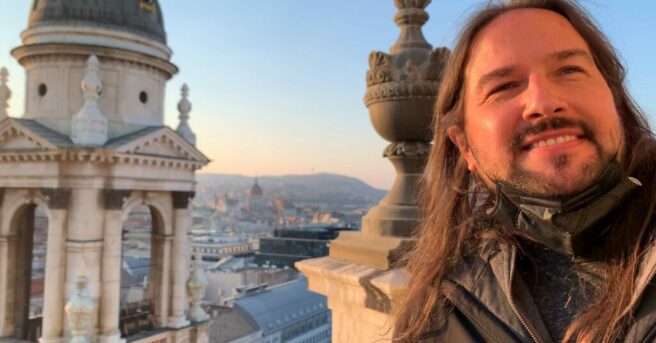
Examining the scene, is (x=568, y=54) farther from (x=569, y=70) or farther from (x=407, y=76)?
(x=407, y=76)

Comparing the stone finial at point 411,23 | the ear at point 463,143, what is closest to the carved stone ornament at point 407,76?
the stone finial at point 411,23

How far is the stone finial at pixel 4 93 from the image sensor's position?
16.8 meters

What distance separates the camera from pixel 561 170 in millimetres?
1790

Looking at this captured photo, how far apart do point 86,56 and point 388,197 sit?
13958 millimetres

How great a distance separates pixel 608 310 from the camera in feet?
5.60

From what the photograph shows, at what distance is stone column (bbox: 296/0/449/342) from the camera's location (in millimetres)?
3525

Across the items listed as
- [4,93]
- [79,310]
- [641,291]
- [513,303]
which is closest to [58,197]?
[79,310]

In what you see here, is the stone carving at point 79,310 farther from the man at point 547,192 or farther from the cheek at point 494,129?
the cheek at point 494,129

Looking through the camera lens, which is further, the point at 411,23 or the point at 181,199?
the point at 181,199

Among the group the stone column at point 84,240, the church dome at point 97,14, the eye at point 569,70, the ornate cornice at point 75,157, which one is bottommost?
the stone column at point 84,240

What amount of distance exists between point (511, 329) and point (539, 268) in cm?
29

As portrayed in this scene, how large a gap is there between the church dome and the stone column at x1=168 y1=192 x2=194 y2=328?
491cm

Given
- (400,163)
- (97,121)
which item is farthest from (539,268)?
(97,121)

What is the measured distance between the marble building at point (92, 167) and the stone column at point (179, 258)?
31mm
